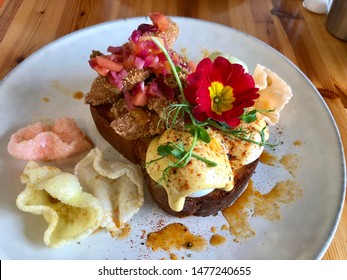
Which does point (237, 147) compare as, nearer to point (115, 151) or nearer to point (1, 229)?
point (115, 151)

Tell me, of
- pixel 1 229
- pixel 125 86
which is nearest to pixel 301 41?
pixel 125 86

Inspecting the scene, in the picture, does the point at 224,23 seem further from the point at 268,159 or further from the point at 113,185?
the point at 113,185

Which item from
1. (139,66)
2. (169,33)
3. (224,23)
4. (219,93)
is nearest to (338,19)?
(224,23)

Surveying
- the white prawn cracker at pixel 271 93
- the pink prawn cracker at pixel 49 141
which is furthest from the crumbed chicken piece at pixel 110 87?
the white prawn cracker at pixel 271 93

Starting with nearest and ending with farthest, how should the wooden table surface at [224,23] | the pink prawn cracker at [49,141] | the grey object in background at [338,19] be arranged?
the pink prawn cracker at [49,141] → the wooden table surface at [224,23] → the grey object in background at [338,19]

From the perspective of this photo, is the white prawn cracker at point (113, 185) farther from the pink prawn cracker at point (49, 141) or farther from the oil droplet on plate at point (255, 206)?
the oil droplet on plate at point (255, 206)

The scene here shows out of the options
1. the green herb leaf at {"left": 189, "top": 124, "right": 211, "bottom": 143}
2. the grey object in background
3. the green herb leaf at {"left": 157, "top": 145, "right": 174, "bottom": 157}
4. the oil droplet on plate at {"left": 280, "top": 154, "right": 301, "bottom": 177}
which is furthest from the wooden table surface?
the green herb leaf at {"left": 157, "top": 145, "right": 174, "bottom": 157}
